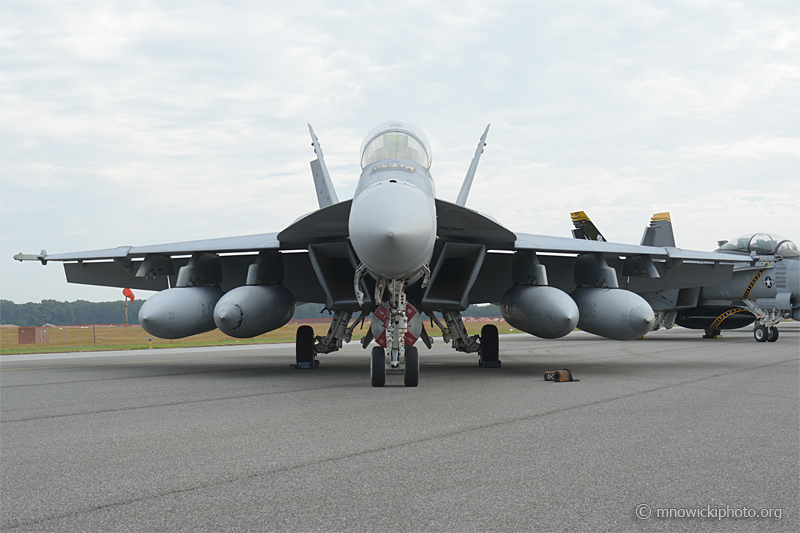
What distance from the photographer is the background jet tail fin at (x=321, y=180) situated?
473 inches

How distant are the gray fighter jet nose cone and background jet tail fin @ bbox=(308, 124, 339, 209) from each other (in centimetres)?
477

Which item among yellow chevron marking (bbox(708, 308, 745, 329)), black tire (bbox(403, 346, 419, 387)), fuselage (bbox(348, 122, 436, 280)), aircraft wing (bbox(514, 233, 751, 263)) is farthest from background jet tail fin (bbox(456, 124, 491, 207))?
yellow chevron marking (bbox(708, 308, 745, 329))

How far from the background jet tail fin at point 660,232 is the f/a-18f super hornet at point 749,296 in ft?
11.6

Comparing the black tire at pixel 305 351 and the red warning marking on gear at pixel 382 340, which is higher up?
the red warning marking on gear at pixel 382 340

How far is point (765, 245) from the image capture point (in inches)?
899

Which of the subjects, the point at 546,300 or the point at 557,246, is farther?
the point at 557,246

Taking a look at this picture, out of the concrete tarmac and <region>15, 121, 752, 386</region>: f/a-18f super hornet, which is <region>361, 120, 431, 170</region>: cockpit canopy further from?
the concrete tarmac

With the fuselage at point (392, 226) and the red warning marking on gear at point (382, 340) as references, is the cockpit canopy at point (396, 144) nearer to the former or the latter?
the fuselage at point (392, 226)

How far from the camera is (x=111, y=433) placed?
17.1 feet

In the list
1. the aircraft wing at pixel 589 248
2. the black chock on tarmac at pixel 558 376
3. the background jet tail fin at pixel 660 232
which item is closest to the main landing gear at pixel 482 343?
the aircraft wing at pixel 589 248

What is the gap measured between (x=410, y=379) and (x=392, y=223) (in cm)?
261

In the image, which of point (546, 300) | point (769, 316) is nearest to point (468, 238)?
point (546, 300)

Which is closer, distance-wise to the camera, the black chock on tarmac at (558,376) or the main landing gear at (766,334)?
the black chock on tarmac at (558,376)

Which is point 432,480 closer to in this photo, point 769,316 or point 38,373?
point 38,373
